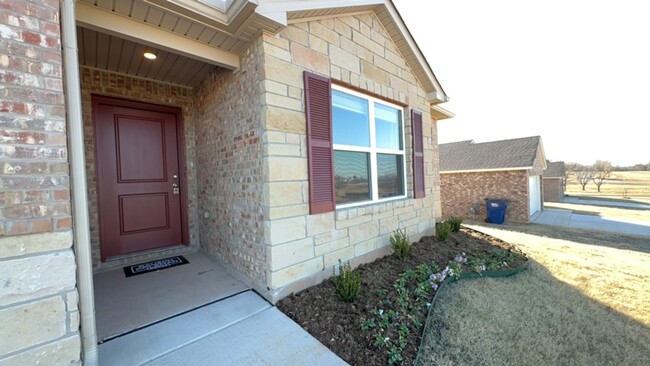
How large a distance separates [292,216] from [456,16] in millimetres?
6959

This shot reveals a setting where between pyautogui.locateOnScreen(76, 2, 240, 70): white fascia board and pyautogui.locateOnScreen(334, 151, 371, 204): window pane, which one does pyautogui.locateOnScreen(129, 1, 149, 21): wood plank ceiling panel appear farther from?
pyautogui.locateOnScreen(334, 151, 371, 204): window pane

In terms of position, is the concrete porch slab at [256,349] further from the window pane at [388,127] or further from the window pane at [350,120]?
the window pane at [388,127]

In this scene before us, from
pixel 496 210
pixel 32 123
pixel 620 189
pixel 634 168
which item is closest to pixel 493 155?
pixel 496 210

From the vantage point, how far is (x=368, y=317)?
238 centimetres

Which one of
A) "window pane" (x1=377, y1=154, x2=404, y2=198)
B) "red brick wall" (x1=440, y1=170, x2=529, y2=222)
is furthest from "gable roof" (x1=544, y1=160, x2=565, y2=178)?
"window pane" (x1=377, y1=154, x2=404, y2=198)

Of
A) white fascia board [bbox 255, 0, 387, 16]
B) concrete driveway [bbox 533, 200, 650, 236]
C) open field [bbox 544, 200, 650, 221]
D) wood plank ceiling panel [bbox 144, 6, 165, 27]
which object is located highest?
white fascia board [bbox 255, 0, 387, 16]

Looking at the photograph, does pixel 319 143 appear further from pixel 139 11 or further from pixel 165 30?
pixel 139 11

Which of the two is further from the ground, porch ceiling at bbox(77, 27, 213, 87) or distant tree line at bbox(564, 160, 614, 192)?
porch ceiling at bbox(77, 27, 213, 87)

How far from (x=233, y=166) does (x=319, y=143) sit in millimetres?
1137

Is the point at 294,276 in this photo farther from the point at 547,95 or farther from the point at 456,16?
the point at 547,95

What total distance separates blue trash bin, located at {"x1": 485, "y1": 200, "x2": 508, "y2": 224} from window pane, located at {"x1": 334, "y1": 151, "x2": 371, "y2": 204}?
1001 cm

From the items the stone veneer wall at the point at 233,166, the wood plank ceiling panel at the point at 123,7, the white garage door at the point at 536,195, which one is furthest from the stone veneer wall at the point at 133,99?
the white garage door at the point at 536,195

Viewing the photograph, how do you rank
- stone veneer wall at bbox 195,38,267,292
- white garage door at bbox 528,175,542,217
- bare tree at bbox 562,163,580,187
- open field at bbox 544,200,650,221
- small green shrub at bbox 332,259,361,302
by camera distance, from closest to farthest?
small green shrub at bbox 332,259,361,302 < stone veneer wall at bbox 195,38,267,292 < open field at bbox 544,200,650,221 < white garage door at bbox 528,175,542,217 < bare tree at bbox 562,163,580,187

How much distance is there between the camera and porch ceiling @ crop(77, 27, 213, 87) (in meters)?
2.74
